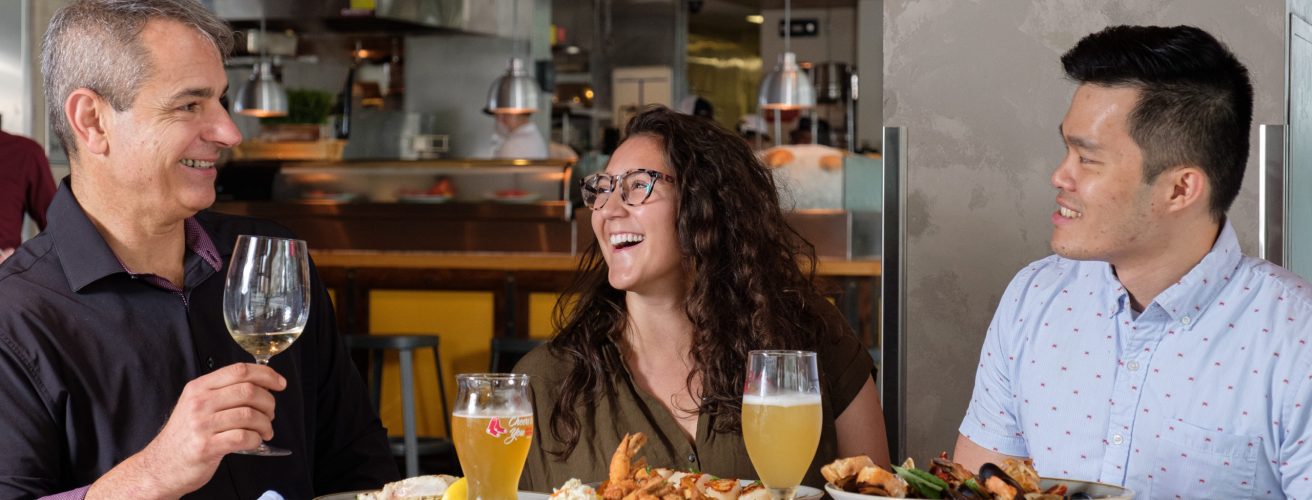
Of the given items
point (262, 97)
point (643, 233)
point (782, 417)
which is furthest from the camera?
point (262, 97)

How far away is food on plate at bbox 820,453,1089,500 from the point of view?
134 cm

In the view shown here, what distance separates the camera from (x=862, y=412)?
2199 millimetres

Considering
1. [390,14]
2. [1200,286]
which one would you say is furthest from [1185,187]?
[390,14]

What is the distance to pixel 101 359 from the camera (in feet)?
6.06

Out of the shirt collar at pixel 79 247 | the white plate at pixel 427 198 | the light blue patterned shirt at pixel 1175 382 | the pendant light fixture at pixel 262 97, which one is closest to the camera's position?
the light blue patterned shirt at pixel 1175 382

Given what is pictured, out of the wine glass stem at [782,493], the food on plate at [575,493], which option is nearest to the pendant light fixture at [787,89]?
the wine glass stem at [782,493]

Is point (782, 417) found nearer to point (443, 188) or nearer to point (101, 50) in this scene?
point (101, 50)

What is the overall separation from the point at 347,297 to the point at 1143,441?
16.7 ft

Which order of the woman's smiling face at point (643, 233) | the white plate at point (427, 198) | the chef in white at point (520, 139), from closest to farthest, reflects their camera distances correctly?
the woman's smiling face at point (643, 233)
the white plate at point (427, 198)
the chef in white at point (520, 139)

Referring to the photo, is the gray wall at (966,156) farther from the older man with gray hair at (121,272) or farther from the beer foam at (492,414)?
the beer foam at (492,414)

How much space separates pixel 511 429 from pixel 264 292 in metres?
0.37

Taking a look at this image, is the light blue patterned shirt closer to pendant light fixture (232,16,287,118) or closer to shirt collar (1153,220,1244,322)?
shirt collar (1153,220,1244,322)

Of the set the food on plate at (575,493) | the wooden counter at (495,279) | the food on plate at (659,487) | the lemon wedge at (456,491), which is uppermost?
the food on plate at (575,493)

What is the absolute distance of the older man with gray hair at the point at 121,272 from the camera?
5.84ft
